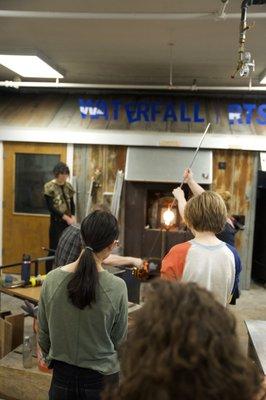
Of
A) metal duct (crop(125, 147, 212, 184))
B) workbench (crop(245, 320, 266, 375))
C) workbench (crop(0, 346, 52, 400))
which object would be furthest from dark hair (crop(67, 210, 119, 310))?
metal duct (crop(125, 147, 212, 184))

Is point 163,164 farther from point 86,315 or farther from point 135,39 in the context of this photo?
point 86,315

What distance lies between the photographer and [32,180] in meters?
6.64

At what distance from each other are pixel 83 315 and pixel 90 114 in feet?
17.0

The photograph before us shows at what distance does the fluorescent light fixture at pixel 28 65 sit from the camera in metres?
4.59

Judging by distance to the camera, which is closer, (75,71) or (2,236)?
(75,71)

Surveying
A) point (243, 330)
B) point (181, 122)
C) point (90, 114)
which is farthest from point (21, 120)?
point (243, 330)

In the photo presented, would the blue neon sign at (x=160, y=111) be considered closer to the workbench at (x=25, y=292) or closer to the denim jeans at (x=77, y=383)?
the workbench at (x=25, y=292)

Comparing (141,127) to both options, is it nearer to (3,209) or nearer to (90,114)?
(90,114)

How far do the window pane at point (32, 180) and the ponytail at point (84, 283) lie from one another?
4.94m

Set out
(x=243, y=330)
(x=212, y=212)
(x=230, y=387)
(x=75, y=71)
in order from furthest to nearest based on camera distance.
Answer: (x=75, y=71) → (x=243, y=330) → (x=212, y=212) → (x=230, y=387)

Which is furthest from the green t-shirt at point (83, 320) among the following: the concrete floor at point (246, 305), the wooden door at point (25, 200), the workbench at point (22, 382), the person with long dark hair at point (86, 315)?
the wooden door at point (25, 200)

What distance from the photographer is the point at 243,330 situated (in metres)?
4.34

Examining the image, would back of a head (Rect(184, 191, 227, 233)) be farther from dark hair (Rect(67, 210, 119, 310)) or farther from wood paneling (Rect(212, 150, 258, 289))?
wood paneling (Rect(212, 150, 258, 289))

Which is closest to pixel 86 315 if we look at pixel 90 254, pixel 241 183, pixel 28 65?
pixel 90 254
